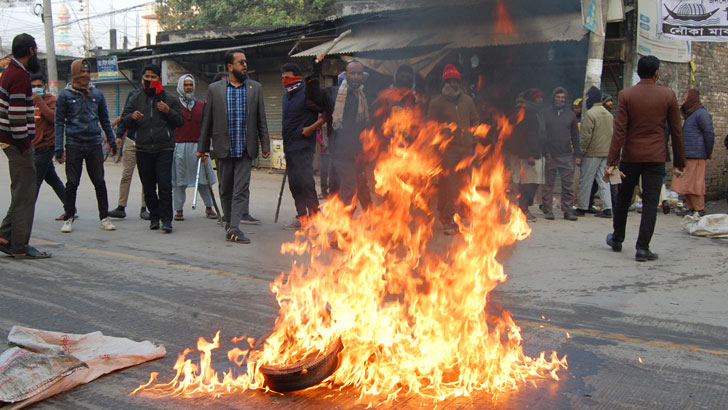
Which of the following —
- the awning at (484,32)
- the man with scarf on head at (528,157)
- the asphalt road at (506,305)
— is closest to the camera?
the asphalt road at (506,305)

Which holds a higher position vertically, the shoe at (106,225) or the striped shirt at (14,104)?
the striped shirt at (14,104)

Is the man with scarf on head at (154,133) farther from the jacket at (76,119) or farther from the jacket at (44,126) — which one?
the jacket at (44,126)

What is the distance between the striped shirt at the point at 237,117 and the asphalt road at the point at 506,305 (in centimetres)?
110

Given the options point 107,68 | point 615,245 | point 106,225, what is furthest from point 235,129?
point 107,68

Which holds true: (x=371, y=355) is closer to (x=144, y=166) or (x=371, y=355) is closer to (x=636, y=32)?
(x=144, y=166)

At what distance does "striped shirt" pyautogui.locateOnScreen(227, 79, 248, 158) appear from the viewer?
6.94 meters

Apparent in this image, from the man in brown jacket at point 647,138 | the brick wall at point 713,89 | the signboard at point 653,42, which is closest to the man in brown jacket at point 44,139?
the man in brown jacket at point 647,138

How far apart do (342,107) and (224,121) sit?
4.50 feet

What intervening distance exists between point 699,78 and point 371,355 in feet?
39.9

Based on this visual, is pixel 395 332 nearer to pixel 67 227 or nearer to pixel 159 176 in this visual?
pixel 159 176

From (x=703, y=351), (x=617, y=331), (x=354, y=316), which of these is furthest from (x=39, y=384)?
(x=703, y=351)

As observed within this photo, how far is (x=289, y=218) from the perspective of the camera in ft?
29.4

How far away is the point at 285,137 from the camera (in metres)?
7.27

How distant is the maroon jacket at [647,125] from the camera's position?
6.20 meters
